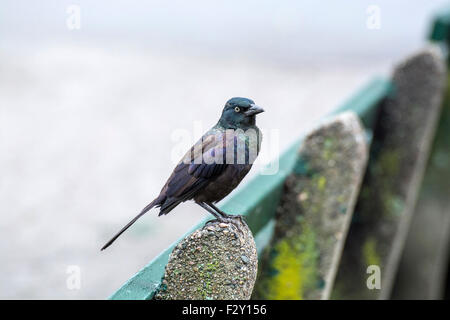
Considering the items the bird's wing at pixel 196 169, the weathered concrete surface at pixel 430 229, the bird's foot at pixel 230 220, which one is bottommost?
the weathered concrete surface at pixel 430 229

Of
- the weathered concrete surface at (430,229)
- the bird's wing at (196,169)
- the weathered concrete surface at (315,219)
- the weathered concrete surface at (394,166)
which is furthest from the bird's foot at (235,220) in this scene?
the weathered concrete surface at (430,229)

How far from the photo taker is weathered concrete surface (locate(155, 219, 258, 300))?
6.96 ft

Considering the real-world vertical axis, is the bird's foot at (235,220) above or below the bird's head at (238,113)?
below

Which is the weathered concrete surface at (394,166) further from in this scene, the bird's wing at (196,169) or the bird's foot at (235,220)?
the bird's wing at (196,169)

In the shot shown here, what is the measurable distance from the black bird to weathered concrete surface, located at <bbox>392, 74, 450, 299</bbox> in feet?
10.4

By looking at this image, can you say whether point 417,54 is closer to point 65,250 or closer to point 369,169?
point 369,169

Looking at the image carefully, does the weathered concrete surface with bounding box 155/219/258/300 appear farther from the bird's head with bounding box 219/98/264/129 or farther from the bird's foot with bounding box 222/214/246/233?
the bird's head with bounding box 219/98/264/129

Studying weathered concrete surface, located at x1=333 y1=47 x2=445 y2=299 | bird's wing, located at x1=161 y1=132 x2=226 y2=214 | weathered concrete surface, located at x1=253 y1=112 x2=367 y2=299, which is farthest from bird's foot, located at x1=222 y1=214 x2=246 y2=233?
weathered concrete surface, located at x1=333 y1=47 x2=445 y2=299

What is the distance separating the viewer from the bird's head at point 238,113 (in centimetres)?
222

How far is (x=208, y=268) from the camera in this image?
2.12 metres

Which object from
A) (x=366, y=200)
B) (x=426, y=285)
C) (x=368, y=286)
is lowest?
(x=426, y=285)
